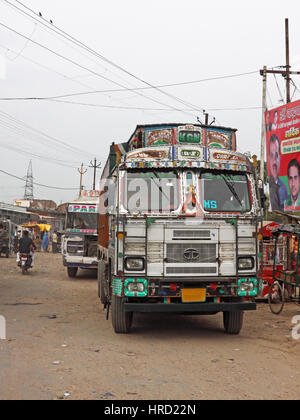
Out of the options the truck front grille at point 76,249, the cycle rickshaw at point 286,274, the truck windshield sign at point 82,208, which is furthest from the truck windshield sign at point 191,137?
the truck front grille at point 76,249

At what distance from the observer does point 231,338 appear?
26.2ft

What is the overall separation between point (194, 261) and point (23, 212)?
41338mm

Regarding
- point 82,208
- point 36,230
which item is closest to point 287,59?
point 82,208

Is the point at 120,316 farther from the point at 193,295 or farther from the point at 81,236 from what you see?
the point at 81,236

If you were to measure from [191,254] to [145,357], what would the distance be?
1.79 m

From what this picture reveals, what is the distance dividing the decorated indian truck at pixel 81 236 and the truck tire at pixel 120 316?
400 inches

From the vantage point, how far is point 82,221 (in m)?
18.3

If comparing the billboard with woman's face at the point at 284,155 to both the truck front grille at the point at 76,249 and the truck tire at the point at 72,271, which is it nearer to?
the truck front grille at the point at 76,249

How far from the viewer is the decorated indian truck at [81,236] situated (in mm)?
18188

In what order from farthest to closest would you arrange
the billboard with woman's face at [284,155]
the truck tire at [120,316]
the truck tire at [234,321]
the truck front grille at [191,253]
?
the billboard with woman's face at [284,155], the truck tire at [234,321], the truck tire at [120,316], the truck front grille at [191,253]

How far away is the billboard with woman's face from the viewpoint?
51.9ft

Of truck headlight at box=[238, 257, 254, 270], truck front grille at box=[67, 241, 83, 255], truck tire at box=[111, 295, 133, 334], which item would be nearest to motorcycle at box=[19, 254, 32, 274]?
truck front grille at box=[67, 241, 83, 255]

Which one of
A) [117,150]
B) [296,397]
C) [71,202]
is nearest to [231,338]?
[296,397]
